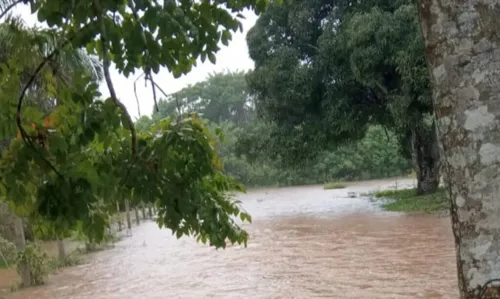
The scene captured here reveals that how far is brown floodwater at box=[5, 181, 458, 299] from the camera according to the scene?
27.3 ft

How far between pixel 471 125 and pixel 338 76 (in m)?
16.6

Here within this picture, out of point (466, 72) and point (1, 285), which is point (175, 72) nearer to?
point (466, 72)

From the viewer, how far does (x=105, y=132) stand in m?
1.55

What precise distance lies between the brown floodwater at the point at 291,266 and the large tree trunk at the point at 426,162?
145 inches

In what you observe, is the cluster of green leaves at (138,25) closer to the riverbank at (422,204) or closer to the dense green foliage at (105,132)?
the dense green foliage at (105,132)

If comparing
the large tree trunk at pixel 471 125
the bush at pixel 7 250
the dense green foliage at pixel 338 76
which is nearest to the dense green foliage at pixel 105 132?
the large tree trunk at pixel 471 125

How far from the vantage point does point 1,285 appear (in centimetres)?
1095

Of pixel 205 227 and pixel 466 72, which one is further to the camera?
pixel 205 227

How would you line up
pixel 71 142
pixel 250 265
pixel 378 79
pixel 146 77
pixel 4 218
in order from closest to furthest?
pixel 71 142 < pixel 146 77 < pixel 250 265 < pixel 4 218 < pixel 378 79

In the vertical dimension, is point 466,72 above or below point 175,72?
below

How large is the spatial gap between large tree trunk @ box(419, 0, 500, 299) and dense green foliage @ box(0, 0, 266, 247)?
0.65m

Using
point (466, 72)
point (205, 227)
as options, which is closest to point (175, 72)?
point (205, 227)

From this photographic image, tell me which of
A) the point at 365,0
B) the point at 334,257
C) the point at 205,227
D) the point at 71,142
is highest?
the point at 365,0

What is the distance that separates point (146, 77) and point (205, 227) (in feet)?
1.99
